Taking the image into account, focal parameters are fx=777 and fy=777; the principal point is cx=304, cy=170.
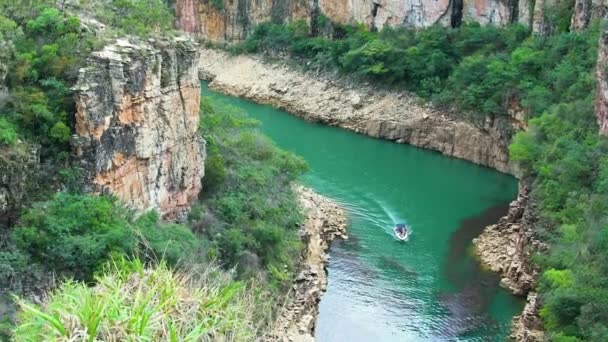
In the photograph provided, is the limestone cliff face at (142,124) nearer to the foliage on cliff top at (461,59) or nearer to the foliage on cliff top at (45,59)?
the foliage on cliff top at (45,59)

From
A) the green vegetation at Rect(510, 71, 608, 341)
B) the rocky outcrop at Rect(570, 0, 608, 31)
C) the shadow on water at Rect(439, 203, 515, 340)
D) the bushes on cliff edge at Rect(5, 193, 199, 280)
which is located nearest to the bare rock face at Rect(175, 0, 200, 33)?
the rocky outcrop at Rect(570, 0, 608, 31)

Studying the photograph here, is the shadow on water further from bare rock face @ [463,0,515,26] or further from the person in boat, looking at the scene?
bare rock face @ [463,0,515,26]

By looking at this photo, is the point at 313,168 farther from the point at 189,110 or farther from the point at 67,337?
the point at 67,337

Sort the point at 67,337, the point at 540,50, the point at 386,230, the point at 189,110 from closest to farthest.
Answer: the point at 67,337 → the point at 189,110 → the point at 386,230 → the point at 540,50

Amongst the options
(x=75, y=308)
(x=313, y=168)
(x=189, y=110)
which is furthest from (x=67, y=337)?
(x=313, y=168)

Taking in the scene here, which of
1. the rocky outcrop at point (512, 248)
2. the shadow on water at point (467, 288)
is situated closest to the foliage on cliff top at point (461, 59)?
the rocky outcrop at point (512, 248)
